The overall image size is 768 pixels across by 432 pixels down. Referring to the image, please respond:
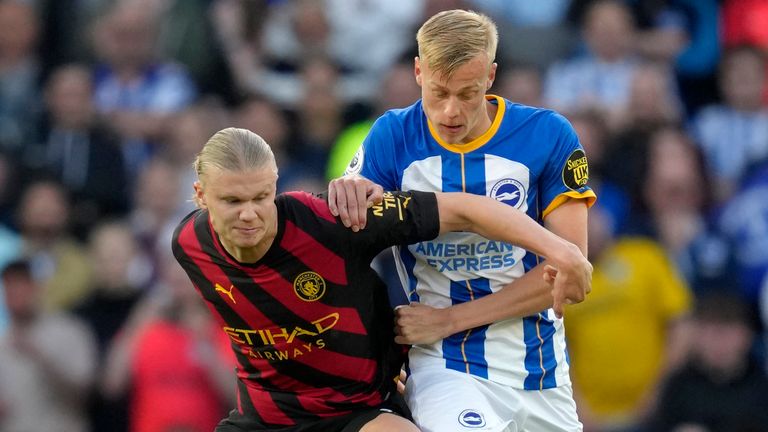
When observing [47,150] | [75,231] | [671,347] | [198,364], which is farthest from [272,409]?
[47,150]

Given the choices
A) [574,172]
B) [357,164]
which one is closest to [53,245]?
[357,164]

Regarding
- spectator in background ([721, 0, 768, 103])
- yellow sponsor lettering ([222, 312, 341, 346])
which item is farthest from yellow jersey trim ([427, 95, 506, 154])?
spectator in background ([721, 0, 768, 103])

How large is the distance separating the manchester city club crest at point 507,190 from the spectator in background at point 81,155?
541 cm

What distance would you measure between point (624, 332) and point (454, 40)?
4368 millimetres

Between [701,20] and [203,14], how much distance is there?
4.04m

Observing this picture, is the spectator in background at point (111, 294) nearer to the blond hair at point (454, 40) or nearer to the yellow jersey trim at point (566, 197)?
the yellow jersey trim at point (566, 197)

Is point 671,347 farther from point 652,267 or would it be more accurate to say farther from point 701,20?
point 701,20

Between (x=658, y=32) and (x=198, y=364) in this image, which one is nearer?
(x=198, y=364)

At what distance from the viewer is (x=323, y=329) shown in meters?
→ 5.04

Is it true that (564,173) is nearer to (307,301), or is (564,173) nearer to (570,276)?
(570,276)

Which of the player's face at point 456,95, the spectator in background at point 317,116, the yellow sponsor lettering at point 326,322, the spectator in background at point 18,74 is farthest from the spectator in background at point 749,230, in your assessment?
the spectator in background at point 18,74

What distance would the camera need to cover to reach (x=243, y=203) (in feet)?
15.7

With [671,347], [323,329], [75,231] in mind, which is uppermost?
[323,329]

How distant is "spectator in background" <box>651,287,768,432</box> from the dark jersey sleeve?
4.01 metres
